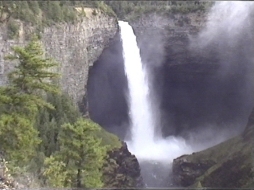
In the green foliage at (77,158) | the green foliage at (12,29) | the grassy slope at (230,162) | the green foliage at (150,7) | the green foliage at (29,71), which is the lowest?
the green foliage at (77,158)

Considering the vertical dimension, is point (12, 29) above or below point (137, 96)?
below

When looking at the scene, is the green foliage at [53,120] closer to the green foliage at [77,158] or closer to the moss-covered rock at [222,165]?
the green foliage at [77,158]

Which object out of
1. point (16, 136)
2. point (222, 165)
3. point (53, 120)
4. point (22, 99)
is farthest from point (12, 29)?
point (22, 99)

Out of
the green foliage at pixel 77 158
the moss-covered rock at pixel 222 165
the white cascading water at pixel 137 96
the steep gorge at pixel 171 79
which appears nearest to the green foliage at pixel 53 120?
the green foliage at pixel 77 158

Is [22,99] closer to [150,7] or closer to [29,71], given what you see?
[29,71]

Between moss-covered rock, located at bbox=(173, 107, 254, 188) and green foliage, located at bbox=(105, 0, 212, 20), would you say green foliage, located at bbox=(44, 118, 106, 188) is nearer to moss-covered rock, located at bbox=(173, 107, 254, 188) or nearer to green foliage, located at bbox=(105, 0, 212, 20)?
moss-covered rock, located at bbox=(173, 107, 254, 188)

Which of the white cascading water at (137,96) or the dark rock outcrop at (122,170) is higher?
the white cascading water at (137,96)

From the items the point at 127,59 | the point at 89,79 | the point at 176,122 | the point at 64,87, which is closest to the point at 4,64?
the point at 64,87
